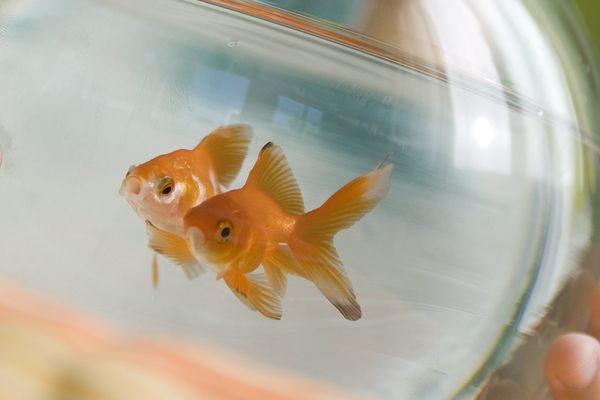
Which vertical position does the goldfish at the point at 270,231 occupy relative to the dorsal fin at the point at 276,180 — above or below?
below

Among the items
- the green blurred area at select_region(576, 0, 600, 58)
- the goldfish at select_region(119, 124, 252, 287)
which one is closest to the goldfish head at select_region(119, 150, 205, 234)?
the goldfish at select_region(119, 124, 252, 287)

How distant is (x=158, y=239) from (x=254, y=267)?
0.07m

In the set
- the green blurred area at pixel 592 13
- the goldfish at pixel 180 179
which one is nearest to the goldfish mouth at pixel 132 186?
the goldfish at pixel 180 179

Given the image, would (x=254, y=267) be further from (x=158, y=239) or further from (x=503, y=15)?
(x=503, y=15)

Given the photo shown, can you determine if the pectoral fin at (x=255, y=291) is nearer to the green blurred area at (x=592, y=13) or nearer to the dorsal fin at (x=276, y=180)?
the dorsal fin at (x=276, y=180)

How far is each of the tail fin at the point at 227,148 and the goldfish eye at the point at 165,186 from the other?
28mm

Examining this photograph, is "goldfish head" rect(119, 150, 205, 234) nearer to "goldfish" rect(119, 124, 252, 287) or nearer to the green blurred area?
"goldfish" rect(119, 124, 252, 287)

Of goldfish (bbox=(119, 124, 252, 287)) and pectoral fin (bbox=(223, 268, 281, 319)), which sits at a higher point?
goldfish (bbox=(119, 124, 252, 287))

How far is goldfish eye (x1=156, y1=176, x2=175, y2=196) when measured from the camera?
14.9 inches

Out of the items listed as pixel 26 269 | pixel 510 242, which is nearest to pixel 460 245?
pixel 510 242

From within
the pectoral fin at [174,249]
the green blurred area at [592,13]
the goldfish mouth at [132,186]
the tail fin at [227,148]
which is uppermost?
the green blurred area at [592,13]

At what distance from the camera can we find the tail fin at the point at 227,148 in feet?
1.31

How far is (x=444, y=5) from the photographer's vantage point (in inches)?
19.2

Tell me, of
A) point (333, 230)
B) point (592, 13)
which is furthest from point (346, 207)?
point (592, 13)
